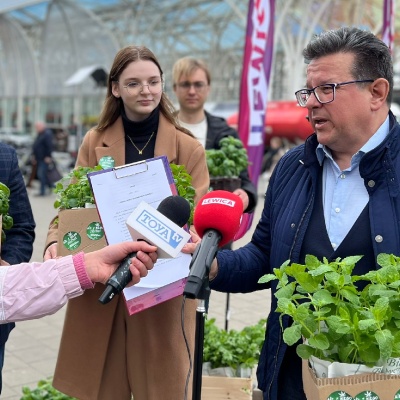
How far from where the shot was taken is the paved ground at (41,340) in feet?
16.9

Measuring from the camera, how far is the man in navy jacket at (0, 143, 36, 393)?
295cm

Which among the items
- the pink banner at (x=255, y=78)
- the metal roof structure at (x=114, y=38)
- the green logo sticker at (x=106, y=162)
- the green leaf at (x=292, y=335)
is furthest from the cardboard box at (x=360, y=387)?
the metal roof structure at (x=114, y=38)

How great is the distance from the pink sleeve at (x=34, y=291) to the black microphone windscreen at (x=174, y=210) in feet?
1.17

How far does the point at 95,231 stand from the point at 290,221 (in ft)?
2.78

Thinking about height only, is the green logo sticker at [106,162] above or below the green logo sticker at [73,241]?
above

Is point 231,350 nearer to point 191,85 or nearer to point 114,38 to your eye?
point 191,85

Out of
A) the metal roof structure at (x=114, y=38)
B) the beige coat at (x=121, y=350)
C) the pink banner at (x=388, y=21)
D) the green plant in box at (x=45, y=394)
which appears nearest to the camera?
the beige coat at (x=121, y=350)

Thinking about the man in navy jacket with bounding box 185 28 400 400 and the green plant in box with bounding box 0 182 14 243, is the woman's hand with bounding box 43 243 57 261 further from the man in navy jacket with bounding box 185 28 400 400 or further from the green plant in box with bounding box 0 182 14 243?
the man in navy jacket with bounding box 185 28 400 400

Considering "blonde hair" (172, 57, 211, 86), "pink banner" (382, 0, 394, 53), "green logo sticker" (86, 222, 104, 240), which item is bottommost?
"green logo sticker" (86, 222, 104, 240)

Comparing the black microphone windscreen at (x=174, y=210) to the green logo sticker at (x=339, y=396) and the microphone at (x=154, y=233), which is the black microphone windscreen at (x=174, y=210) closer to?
the microphone at (x=154, y=233)

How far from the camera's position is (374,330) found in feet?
5.51

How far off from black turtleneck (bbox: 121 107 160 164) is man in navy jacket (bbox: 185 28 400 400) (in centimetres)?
95

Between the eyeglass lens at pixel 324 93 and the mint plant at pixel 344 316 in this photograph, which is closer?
the mint plant at pixel 344 316

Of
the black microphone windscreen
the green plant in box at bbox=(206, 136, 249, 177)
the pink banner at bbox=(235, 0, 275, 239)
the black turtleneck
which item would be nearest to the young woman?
the black turtleneck
